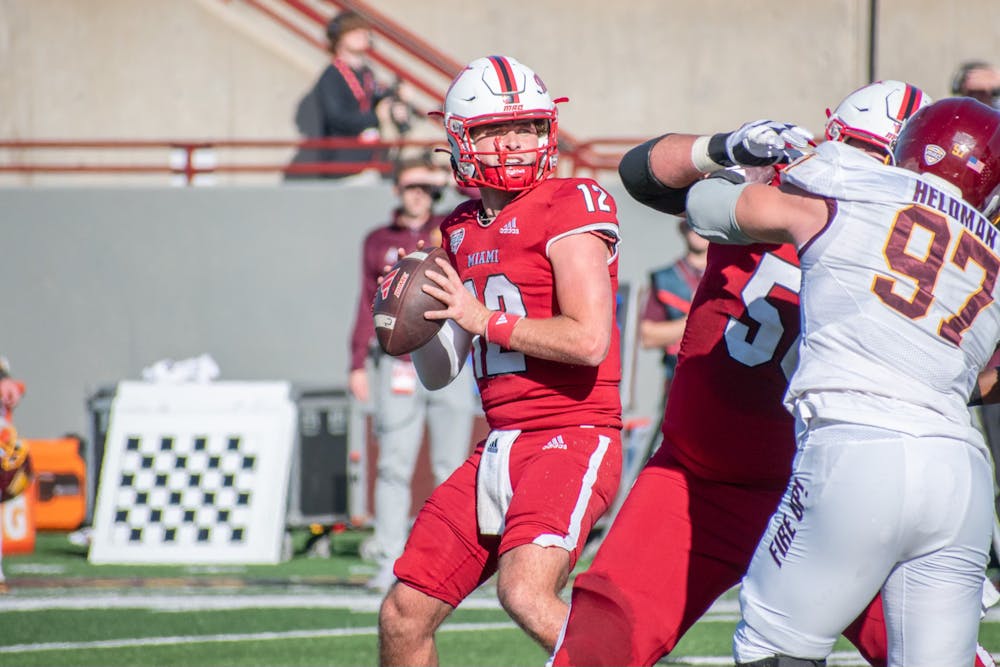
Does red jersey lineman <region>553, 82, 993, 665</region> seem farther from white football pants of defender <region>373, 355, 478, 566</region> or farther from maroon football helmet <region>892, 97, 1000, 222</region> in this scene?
white football pants of defender <region>373, 355, 478, 566</region>

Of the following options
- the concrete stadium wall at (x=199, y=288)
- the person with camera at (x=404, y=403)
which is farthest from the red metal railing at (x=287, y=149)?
the person with camera at (x=404, y=403)

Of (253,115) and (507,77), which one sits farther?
(253,115)

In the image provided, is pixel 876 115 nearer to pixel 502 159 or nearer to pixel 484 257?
pixel 502 159

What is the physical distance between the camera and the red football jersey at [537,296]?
3.88 meters

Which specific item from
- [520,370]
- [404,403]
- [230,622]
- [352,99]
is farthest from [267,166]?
[520,370]

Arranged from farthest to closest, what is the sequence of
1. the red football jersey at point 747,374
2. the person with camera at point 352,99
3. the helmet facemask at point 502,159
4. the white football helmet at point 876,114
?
the person with camera at point 352,99, the helmet facemask at point 502,159, the white football helmet at point 876,114, the red football jersey at point 747,374

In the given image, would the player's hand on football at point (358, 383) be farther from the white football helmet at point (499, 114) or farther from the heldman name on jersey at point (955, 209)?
the heldman name on jersey at point (955, 209)

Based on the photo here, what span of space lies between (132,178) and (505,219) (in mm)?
9652

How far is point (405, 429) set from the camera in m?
7.55

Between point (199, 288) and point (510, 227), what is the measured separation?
711 centimetres

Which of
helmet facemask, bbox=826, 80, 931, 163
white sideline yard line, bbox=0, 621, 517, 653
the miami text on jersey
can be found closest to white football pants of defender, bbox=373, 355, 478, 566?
white sideline yard line, bbox=0, 621, 517, 653

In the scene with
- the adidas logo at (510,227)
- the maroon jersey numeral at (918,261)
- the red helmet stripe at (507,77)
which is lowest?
the maroon jersey numeral at (918,261)

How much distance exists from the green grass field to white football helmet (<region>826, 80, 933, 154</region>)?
7.58 feet

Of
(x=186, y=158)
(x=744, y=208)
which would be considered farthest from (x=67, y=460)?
(x=744, y=208)
